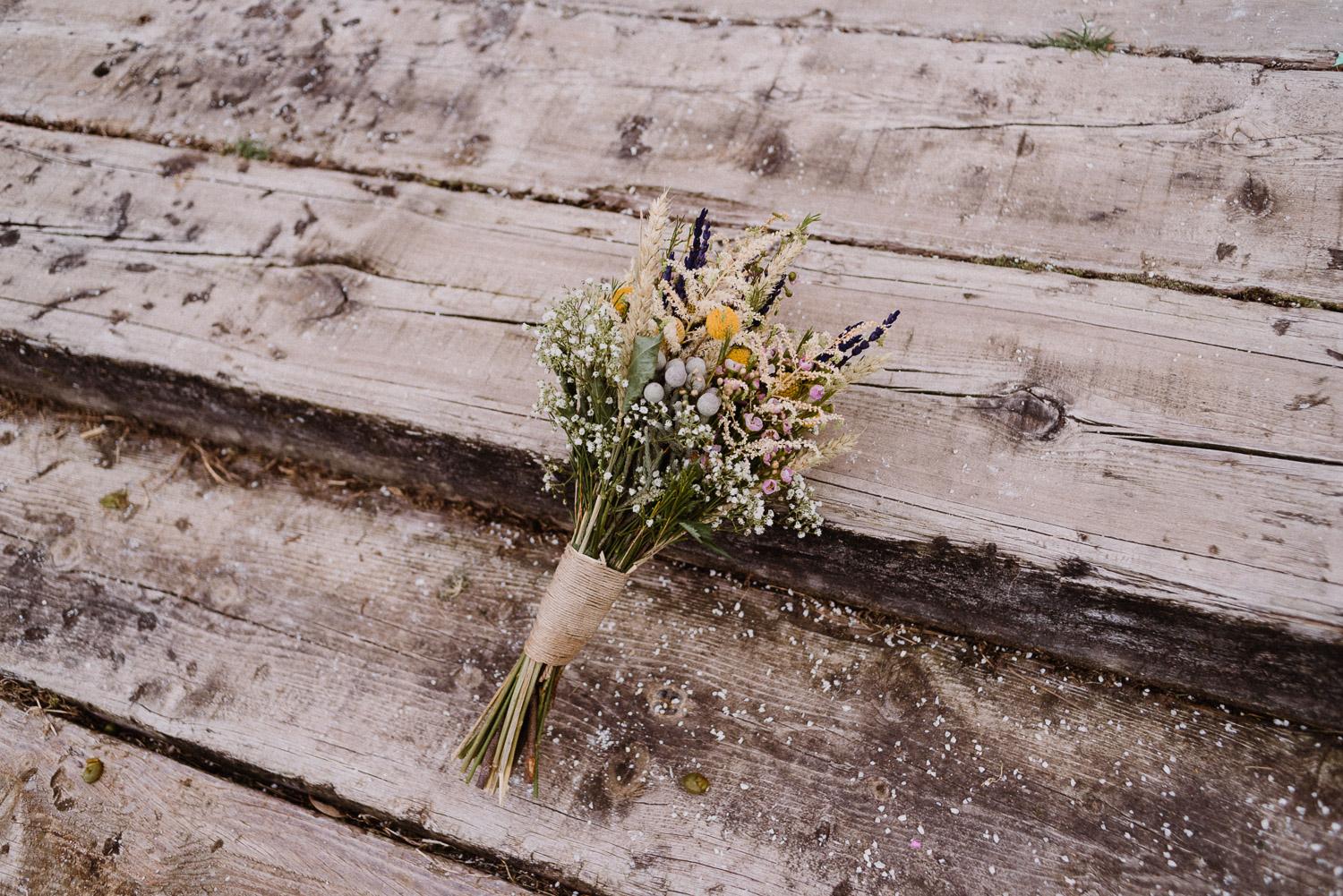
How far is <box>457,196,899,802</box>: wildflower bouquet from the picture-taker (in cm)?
145

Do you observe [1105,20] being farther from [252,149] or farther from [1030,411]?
[252,149]

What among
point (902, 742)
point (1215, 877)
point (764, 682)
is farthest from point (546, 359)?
point (1215, 877)

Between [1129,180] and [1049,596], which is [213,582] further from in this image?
[1129,180]

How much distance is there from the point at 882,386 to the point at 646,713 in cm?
106

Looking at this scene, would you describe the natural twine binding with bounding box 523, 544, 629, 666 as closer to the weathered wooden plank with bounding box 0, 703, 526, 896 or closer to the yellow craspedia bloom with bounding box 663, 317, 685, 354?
the yellow craspedia bloom with bounding box 663, 317, 685, 354

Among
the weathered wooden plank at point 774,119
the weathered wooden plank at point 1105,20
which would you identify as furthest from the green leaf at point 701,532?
the weathered wooden plank at point 1105,20

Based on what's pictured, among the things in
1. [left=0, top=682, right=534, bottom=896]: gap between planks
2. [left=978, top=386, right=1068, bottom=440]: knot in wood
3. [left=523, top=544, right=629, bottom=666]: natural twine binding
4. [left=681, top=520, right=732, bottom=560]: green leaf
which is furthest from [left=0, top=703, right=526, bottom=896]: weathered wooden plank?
[left=978, top=386, right=1068, bottom=440]: knot in wood

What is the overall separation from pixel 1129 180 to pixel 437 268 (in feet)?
6.50

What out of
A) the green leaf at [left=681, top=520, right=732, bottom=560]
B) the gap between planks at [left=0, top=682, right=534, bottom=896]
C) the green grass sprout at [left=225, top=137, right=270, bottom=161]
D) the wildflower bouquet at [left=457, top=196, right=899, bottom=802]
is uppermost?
the green grass sprout at [left=225, top=137, right=270, bottom=161]

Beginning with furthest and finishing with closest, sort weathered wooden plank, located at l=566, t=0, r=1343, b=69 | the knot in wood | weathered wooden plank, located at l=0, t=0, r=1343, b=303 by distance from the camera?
1. weathered wooden plank, located at l=566, t=0, r=1343, b=69
2. weathered wooden plank, located at l=0, t=0, r=1343, b=303
3. the knot in wood

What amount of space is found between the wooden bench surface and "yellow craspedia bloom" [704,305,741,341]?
2.05 feet

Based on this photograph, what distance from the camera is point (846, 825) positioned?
180cm

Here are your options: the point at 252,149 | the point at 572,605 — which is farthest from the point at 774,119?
the point at 252,149

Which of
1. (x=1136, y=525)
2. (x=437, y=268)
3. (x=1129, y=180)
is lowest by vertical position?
(x=1136, y=525)
